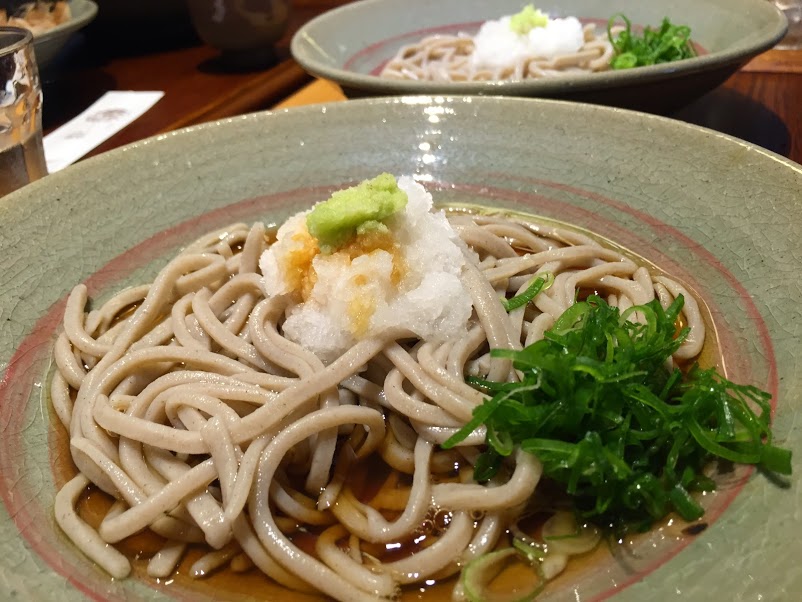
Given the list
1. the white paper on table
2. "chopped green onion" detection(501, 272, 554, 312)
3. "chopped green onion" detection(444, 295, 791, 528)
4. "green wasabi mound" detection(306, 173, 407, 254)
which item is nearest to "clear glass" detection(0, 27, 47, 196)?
the white paper on table

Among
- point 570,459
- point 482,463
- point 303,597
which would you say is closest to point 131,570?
point 303,597

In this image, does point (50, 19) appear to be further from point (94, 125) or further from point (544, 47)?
point (544, 47)

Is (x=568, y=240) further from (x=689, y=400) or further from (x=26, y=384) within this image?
(x=26, y=384)

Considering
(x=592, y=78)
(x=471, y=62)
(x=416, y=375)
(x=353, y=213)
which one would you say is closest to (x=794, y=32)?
(x=471, y=62)

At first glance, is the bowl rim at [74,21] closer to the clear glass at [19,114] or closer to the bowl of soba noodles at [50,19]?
the bowl of soba noodles at [50,19]

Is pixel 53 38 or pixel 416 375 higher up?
pixel 53 38

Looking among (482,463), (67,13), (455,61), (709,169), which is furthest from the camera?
(67,13)
